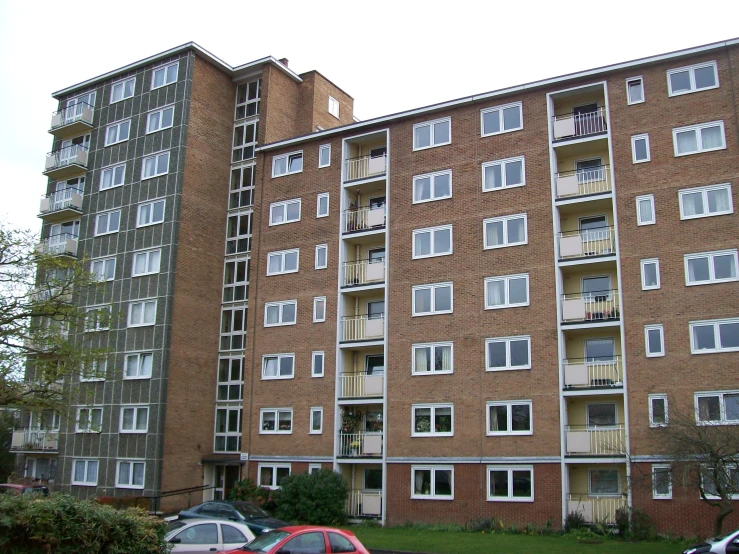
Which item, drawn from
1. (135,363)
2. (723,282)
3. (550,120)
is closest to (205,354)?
(135,363)

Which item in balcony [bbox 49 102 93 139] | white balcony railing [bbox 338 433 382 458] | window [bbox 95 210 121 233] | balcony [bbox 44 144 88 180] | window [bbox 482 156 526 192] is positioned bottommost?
white balcony railing [bbox 338 433 382 458]

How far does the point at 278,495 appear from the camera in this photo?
32.7m

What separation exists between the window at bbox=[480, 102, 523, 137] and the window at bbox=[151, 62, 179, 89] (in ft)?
59.3

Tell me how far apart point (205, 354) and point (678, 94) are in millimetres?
25437

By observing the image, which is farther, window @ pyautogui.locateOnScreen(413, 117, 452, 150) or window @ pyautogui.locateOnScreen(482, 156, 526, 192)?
window @ pyautogui.locateOnScreen(413, 117, 452, 150)

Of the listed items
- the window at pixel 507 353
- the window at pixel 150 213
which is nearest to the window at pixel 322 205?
the window at pixel 150 213

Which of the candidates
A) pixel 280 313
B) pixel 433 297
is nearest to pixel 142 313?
pixel 280 313

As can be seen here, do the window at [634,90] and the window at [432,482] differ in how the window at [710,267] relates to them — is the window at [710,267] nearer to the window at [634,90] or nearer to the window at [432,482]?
the window at [634,90]

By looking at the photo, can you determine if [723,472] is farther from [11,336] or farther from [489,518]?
[11,336]

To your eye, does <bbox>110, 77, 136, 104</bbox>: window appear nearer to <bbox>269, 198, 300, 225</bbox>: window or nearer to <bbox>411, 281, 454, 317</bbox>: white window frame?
<bbox>269, 198, 300, 225</bbox>: window

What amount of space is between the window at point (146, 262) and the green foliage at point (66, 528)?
93.1 ft

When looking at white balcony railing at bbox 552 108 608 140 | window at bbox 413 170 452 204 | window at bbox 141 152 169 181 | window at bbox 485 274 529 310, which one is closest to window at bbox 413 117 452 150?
window at bbox 413 170 452 204

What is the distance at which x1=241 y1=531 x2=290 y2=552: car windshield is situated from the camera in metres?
15.1

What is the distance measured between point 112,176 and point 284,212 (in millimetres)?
11562
